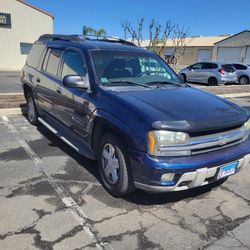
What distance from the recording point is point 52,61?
583 cm

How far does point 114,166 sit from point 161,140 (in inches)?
33.8

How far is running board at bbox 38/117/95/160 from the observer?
457cm

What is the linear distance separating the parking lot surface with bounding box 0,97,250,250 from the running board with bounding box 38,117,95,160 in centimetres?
37

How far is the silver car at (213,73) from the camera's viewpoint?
1942 cm

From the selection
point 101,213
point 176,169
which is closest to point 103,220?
point 101,213

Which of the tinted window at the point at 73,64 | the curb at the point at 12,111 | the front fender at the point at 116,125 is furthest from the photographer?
the curb at the point at 12,111

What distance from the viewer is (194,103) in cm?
401

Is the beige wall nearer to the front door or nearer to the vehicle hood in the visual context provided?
the front door

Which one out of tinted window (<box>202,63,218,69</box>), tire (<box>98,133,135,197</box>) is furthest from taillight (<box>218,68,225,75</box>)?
tire (<box>98,133,135,197</box>)

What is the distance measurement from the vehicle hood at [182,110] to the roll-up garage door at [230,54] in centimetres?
4281

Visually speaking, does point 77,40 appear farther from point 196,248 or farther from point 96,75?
point 196,248

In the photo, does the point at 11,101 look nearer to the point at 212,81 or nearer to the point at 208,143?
the point at 208,143

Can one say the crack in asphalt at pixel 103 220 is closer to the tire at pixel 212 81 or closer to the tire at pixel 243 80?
the tire at pixel 212 81

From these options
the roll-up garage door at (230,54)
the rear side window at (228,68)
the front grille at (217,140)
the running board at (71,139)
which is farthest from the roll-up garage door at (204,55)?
the front grille at (217,140)
